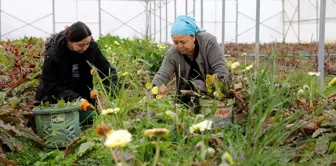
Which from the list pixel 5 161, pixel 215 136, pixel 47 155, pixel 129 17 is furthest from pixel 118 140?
pixel 129 17

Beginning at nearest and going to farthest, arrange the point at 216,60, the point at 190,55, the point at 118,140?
the point at 118,140, the point at 216,60, the point at 190,55

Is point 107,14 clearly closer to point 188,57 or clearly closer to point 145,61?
point 145,61

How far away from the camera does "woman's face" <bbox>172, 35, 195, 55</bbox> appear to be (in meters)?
3.59

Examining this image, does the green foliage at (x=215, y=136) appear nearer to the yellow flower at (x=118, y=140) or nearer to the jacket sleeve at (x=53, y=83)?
the yellow flower at (x=118, y=140)

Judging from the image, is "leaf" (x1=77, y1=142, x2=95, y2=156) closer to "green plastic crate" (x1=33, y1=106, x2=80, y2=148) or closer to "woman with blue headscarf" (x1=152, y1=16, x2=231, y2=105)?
Answer: "green plastic crate" (x1=33, y1=106, x2=80, y2=148)

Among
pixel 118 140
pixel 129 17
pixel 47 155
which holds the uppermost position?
pixel 129 17

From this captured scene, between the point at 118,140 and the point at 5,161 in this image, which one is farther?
the point at 5,161

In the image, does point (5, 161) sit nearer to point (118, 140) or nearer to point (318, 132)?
point (118, 140)

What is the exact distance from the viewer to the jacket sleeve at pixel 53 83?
3.56 m

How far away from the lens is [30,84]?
4.28 metres

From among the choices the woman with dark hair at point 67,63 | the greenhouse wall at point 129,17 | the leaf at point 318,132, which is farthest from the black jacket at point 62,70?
the greenhouse wall at point 129,17

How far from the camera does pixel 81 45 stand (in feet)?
11.7

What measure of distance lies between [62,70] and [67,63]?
0.24 ft

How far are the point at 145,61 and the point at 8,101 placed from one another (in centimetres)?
310
